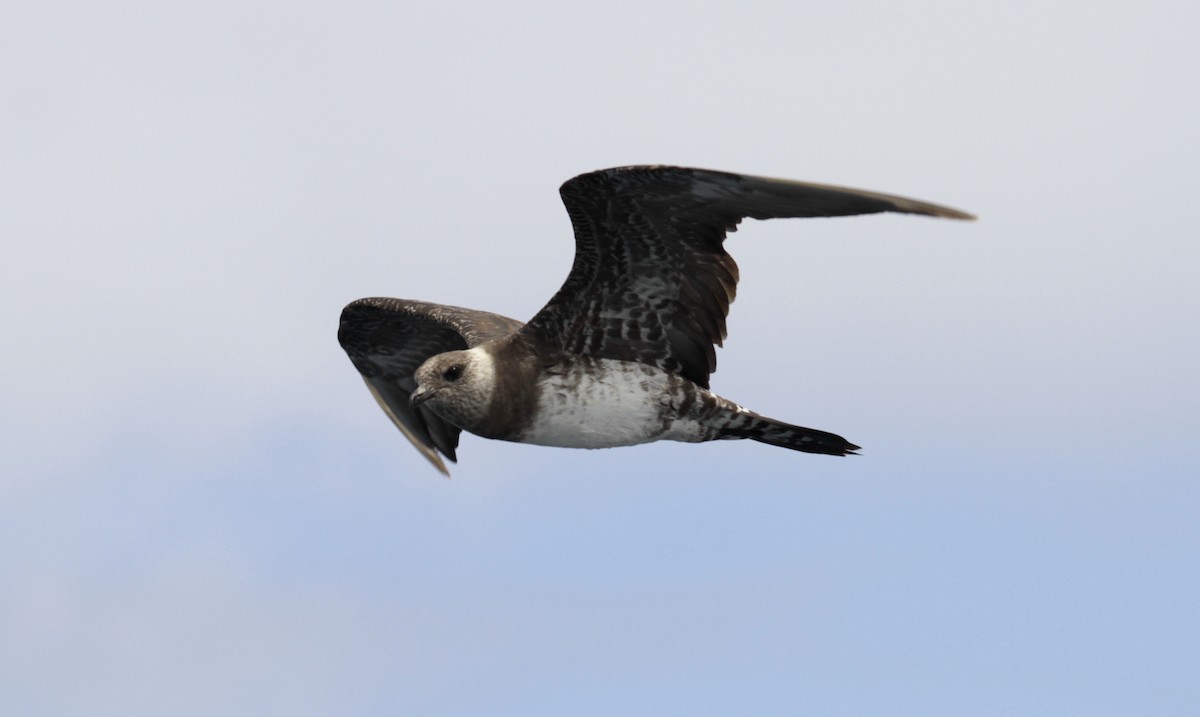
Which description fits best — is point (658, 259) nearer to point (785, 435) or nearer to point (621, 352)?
point (621, 352)

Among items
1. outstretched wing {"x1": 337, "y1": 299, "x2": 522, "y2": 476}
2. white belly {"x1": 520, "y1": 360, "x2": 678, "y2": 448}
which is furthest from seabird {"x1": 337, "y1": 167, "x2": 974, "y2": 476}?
outstretched wing {"x1": 337, "y1": 299, "x2": 522, "y2": 476}

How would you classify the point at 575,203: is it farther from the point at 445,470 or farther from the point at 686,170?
the point at 445,470

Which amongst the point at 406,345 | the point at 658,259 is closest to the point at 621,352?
the point at 658,259

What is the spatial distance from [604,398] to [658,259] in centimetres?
128

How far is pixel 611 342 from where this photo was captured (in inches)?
508

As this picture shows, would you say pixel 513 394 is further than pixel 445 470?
No

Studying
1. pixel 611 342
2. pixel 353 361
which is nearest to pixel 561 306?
pixel 611 342

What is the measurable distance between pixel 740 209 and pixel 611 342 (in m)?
1.86

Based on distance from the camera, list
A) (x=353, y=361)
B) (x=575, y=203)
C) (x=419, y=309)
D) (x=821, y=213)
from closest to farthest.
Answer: (x=821, y=213) < (x=575, y=203) < (x=419, y=309) < (x=353, y=361)

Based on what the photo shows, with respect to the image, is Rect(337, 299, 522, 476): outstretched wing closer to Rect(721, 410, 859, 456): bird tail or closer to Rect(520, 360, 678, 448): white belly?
Rect(520, 360, 678, 448): white belly

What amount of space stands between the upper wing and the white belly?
0.38 feet

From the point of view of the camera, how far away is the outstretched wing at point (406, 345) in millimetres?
15016

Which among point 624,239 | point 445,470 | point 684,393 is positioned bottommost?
point 445,470

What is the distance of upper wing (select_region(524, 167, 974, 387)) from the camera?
442 inches
